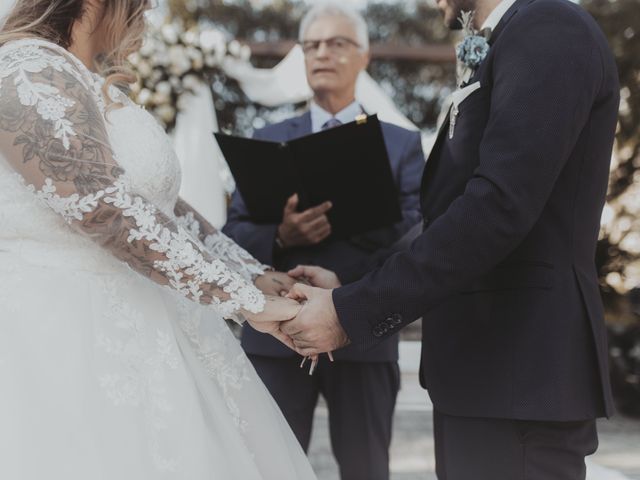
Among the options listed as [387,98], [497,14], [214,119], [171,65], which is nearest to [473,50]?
[497,14]

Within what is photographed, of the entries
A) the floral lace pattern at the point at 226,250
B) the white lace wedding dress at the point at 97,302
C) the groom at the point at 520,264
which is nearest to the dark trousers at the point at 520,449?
the groom at the point at 520,264

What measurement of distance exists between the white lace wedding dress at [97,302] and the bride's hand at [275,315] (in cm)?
5

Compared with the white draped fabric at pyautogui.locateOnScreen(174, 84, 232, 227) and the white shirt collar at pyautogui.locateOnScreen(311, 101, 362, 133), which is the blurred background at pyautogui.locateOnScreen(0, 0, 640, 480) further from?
the white shirt collar at pyautogui.locateOnScreen(311, 101, 362, 133)

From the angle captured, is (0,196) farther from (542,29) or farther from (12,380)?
(542,29)

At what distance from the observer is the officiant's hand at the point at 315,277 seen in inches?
103

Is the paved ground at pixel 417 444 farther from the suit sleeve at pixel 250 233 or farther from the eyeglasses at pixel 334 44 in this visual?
the eyeglasses at pixel 334 44

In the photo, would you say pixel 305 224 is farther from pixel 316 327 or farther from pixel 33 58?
pixel 33 58

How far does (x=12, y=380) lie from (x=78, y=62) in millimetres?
806

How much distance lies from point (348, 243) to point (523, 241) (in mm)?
1222

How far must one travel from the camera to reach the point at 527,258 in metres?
1.78

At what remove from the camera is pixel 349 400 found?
300 centimetres

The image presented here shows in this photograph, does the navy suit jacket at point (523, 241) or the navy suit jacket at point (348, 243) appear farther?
the navy suit jacket at point (348, 243)

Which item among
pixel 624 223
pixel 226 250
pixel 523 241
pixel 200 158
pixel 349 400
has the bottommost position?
pixel 624 223

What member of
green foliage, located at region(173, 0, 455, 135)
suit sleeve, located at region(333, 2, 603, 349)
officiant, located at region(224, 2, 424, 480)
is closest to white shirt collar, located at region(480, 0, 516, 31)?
suit sleeve, located at region(333, 2, 603, 349)
